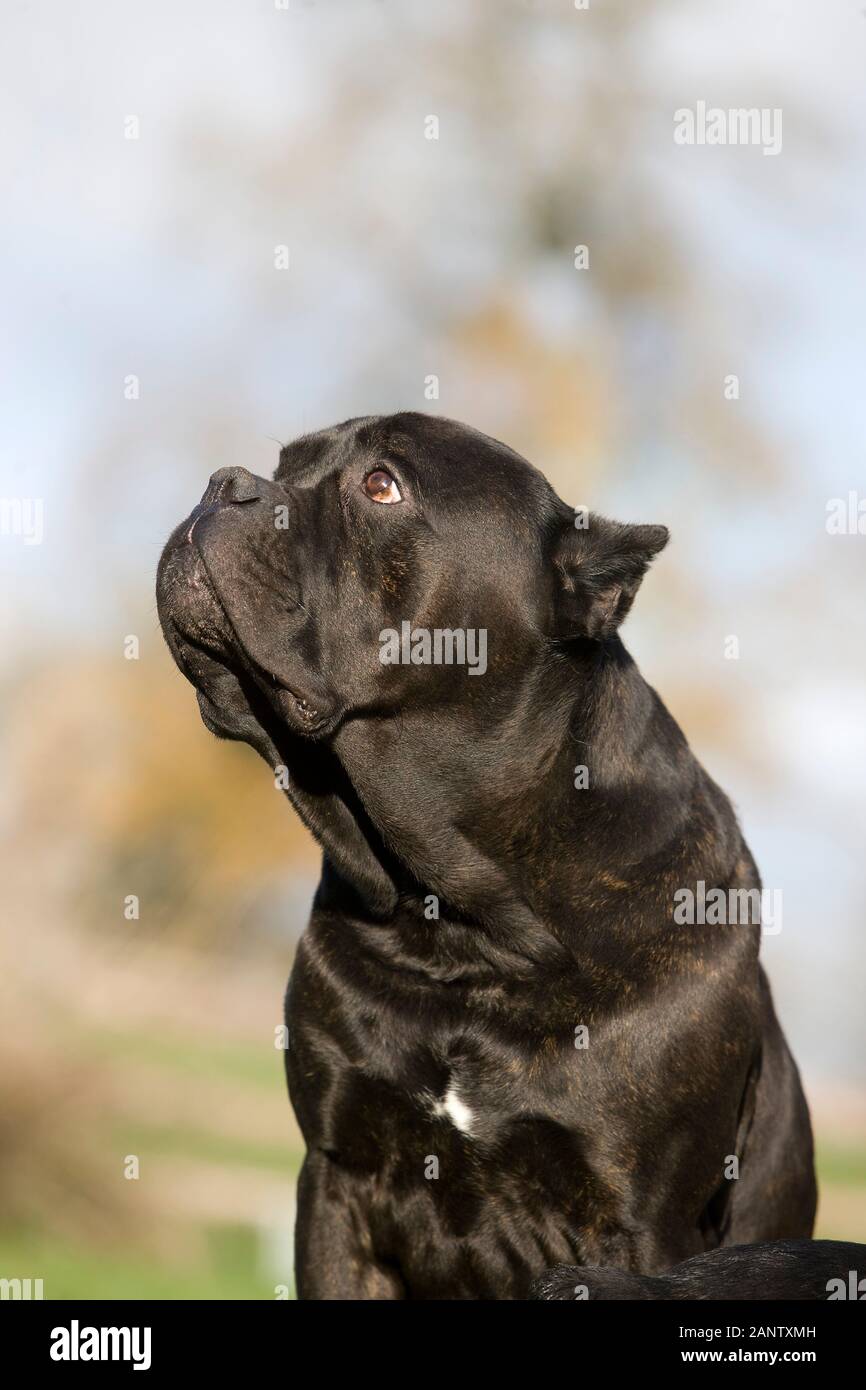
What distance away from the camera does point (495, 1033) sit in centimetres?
418

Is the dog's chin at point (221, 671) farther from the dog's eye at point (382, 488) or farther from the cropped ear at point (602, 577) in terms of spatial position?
the cropped ear at point (602, 577)

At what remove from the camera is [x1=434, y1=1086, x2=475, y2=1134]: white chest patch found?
4141mm

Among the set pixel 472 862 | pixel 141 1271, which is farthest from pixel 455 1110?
pixel 141 1271

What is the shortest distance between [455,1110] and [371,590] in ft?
4.53

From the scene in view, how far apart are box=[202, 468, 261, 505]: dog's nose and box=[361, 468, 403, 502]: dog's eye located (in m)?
0.31

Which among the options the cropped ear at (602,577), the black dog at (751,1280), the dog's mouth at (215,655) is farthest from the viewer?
the cropped ear at (602,577)

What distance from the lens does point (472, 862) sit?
428 cm

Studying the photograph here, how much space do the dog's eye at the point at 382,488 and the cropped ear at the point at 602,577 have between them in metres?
0.51

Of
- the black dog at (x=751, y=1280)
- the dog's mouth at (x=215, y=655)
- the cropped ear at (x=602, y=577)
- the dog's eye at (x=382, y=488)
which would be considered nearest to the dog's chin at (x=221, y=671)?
the dog's mouth at (x=215, y=655)

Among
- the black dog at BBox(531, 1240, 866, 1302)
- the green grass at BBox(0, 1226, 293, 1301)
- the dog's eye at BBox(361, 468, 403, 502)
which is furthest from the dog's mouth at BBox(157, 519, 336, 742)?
the green grass at BBox(0, 1226, 293, 1301)

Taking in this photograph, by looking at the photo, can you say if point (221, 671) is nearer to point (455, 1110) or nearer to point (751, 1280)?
point (455, 1110)

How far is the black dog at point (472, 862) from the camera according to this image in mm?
4082
